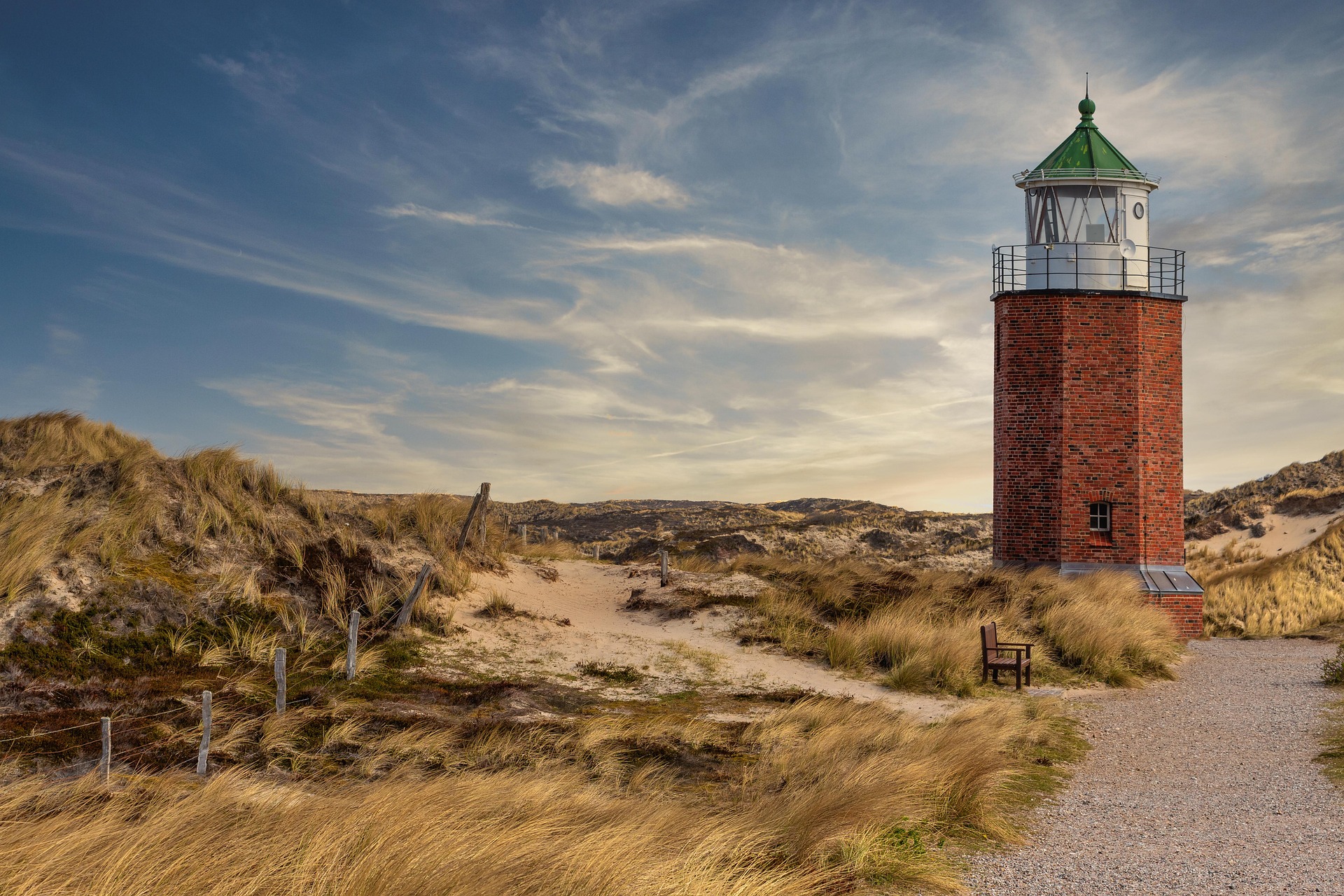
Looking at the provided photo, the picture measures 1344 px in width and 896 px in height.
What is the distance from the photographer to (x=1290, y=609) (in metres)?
22.3

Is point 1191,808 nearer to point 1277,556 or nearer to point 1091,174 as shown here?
point 1091,174

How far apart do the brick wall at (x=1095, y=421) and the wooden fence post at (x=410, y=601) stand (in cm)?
1310

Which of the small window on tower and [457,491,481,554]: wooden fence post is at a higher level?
the small window on tower

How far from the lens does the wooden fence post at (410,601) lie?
14.8 metres

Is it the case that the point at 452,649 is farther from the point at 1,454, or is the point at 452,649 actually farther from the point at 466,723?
the point at 1,454

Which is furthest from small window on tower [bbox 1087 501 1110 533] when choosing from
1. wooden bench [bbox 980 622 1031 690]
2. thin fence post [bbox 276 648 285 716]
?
thin fence post [bbox 276 648 285 716]

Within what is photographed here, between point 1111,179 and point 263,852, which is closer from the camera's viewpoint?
point 263,852

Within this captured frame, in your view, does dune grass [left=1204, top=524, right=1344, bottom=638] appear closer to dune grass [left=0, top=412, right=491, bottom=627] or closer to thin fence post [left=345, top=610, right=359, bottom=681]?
dune grass [left=0, top=412, right=491, bottom=627]

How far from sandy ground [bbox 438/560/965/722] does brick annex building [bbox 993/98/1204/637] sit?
703cm

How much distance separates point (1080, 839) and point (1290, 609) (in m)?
19.6

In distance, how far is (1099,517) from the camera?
20109 millimetres

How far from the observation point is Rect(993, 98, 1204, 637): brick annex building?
781 inches

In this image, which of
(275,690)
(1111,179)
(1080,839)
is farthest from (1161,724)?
(1111,179)

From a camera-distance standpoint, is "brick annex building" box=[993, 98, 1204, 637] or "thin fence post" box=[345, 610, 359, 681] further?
"brick annex building" box=[993, 98, 1204, 637]
